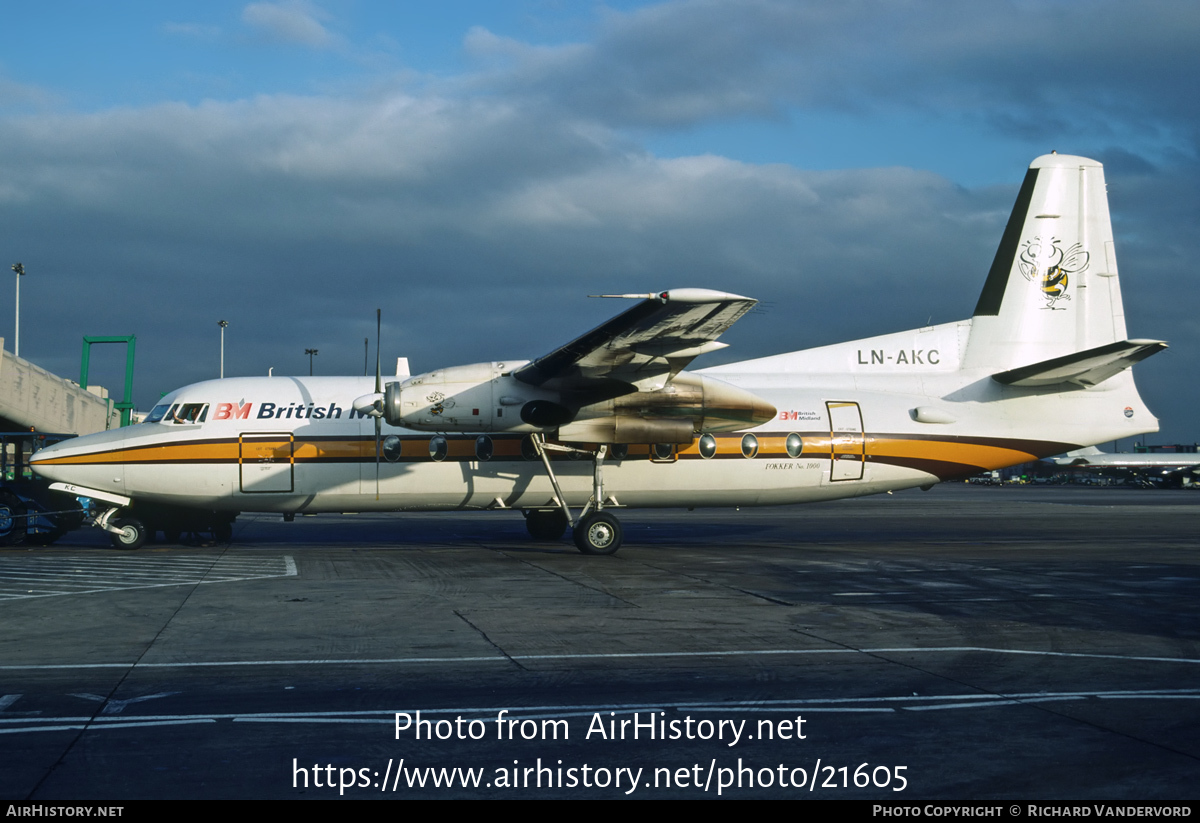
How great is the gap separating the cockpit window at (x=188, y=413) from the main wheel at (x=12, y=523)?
5.38m

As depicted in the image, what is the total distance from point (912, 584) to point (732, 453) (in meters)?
6.83

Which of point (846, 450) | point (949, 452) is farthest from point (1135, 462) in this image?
point (846, 450)

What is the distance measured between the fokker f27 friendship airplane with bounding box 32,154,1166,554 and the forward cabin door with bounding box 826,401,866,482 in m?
0.04

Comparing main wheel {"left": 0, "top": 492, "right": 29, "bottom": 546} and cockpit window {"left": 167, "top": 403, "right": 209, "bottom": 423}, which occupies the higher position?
cockpit window {"left": 167, "top": 403, "right": 209, "bottom": 423}

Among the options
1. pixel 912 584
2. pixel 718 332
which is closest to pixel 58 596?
pixel 718 332

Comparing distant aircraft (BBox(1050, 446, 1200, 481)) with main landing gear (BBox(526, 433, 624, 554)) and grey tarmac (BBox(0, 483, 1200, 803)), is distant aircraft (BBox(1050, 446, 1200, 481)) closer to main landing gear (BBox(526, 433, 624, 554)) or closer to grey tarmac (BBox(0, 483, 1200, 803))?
main landing gear (BBox(526, 433, 624, 554))

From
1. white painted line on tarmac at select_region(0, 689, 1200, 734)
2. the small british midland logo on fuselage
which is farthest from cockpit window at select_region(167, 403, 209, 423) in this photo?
the small british midland logo on fuselage

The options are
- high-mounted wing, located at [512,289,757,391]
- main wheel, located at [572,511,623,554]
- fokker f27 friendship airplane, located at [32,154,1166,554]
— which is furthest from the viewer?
main wheel, located at [572,511,623,554]

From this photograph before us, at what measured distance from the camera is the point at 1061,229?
22141 millimetres

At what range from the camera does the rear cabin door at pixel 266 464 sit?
2003 centimetres

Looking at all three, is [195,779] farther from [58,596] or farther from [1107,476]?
[1107,476]

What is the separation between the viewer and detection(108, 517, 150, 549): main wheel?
20.5 m

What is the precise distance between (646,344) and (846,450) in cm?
648

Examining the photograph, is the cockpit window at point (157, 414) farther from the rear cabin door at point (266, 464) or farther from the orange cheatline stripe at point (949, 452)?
the orange cheatline stripe at point (949, 452)
